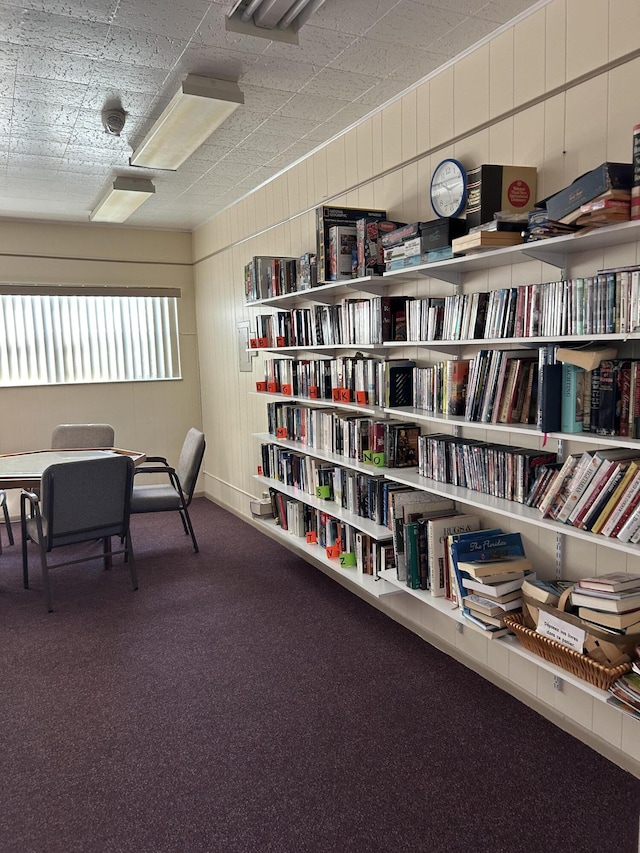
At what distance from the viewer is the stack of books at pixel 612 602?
6.64 ft

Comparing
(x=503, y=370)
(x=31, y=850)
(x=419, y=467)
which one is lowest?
(x=31, y=850)

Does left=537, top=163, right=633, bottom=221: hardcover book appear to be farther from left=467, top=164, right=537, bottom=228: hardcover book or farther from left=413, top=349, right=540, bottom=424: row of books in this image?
left=413, top=349, right=540, bottom=424: row of books

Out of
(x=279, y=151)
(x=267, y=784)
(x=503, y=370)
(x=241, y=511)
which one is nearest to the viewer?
(x=267, y=784)

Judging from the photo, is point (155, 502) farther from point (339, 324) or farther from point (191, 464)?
point (339, 324)

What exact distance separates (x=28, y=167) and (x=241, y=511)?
11.0 feet

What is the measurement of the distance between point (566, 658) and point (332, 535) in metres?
1.84

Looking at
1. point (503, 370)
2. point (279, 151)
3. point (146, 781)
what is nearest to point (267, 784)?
point (146, 781)

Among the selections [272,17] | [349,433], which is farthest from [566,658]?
[272,17]

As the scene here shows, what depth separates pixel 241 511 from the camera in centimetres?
591

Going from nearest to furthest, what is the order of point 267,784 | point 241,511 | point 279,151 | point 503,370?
1. point 267,784
2. point 503,370
3. point 279,151
4. point 241,511

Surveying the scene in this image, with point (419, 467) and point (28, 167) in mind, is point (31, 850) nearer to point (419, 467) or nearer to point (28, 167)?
point (419, 467)

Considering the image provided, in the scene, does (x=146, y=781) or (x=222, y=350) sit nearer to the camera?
(x=146, y=781)

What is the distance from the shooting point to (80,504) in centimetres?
392

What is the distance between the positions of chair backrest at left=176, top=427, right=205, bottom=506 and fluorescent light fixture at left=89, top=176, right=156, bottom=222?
189cm
